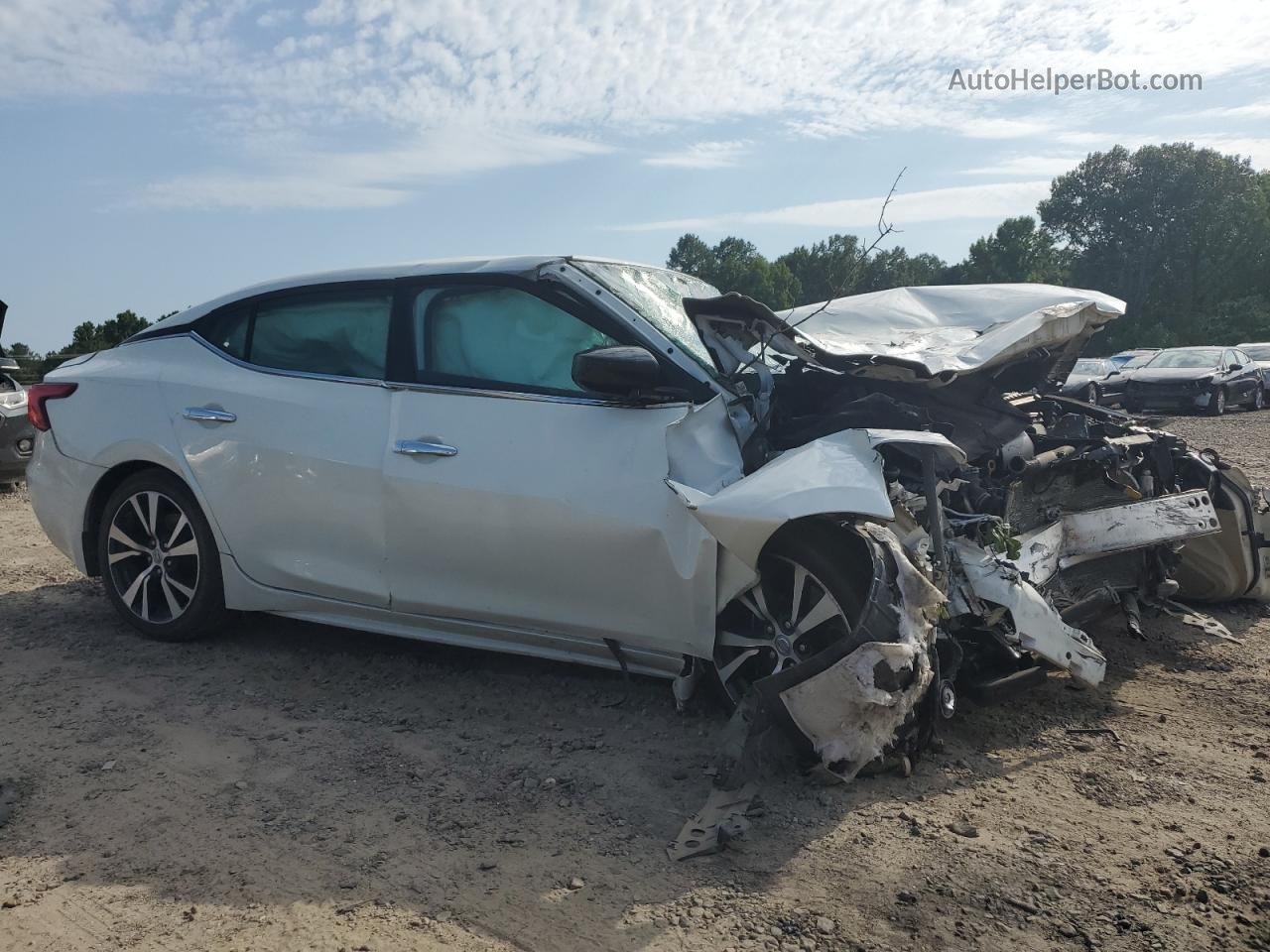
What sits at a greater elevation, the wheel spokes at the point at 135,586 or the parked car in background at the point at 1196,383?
the wheel spokes at the point at 135,586

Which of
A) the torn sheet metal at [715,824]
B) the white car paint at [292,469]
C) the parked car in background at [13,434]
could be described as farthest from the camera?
the parked car in background at [13,434]

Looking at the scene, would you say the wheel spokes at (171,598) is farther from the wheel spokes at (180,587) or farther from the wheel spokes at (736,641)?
the wheel spokes at (736,641)

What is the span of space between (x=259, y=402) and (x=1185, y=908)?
3687 mm

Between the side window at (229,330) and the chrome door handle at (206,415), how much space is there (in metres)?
0.28

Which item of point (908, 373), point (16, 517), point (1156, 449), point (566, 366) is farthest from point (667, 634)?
point (16, 517)

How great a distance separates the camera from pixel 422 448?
12.7ft

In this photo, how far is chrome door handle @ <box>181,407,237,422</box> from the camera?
14.4ft

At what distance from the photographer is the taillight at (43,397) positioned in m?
4.88

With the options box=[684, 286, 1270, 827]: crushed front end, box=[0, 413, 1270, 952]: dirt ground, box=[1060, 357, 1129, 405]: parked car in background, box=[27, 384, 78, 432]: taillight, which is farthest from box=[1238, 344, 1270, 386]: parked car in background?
box=[27, 384, 78, 432]: taillight

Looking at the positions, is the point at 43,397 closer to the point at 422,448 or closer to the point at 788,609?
the point at 422,448

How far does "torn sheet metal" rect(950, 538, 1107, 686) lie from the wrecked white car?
1cm

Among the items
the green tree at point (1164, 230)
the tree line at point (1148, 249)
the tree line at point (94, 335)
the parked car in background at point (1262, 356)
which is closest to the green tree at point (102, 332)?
the tree line at point (94, 335)

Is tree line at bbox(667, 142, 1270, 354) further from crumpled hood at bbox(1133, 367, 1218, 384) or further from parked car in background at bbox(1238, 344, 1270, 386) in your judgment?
crumpled hood at bbox(1133, 367, 1218, 384)

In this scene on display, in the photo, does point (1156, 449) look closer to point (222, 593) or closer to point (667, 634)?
point (667, 634)
